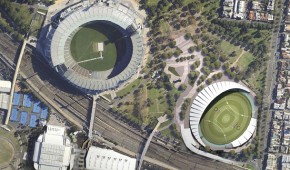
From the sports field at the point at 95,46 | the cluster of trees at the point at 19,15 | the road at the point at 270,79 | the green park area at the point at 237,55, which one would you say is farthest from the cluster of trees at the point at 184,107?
the cluster of trees at the point at 19,15

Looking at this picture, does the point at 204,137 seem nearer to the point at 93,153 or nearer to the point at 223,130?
the point at 223,130

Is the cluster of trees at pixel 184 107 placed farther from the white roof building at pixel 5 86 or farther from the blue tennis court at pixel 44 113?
the white roof building at pixel 5 86

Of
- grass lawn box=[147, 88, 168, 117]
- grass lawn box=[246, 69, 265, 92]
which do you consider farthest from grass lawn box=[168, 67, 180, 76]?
grass lawn box=[246, 69, 265, 92]

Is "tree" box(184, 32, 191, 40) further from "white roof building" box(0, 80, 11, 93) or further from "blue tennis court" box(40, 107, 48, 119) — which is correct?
"white roof building" box(0, 80, 11, 93)

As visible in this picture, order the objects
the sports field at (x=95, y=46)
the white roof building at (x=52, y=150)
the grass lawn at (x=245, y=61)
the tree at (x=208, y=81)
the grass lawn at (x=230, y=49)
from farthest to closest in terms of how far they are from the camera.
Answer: the grass lawn at (x=245, y=61), the grass lawn at (x=230, y=49), the tree at (x=208, y=81), the sports field at (x=95, y=46), the white roof building at (x=52, y=150)

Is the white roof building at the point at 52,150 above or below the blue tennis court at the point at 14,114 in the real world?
below

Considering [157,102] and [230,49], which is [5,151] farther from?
[230,49]

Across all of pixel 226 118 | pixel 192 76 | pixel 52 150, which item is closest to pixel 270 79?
pixel 226 118
